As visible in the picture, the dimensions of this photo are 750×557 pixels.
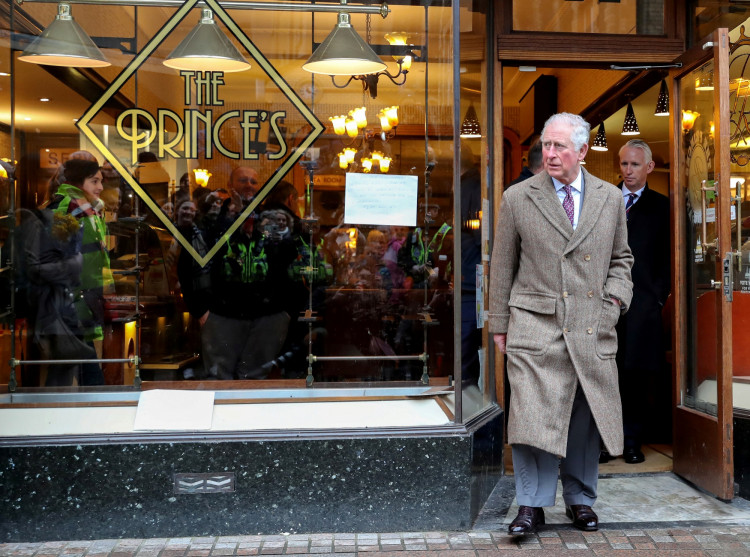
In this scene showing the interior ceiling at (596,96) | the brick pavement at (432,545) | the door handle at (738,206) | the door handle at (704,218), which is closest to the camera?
the brick pavement at (432,545)

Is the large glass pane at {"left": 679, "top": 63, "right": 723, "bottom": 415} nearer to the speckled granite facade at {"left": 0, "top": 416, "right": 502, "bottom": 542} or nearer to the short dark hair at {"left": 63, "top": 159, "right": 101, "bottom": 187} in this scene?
the speckled granite facade at {"left": 0, "top": 416, "right": 502, "bottom": 542}

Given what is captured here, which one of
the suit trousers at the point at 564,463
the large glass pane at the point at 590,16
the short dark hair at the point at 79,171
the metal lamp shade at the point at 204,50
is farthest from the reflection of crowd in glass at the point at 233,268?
the large glass pane at the point at 590,16

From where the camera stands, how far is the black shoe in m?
5.52

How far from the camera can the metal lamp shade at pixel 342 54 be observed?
4.89 meters

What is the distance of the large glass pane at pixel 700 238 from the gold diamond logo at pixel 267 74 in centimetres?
216

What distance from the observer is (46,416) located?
428 cm

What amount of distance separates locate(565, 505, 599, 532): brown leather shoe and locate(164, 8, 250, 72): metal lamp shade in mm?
3035

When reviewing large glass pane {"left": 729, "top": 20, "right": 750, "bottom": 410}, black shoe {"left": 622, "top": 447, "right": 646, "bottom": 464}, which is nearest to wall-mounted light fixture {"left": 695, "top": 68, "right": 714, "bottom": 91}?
large glass pane {"left": 729, "top": 20, "right": 750, "bottom": 410}

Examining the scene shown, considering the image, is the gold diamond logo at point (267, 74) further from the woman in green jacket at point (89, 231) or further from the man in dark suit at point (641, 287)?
the man in dark suit at point (641, 287)

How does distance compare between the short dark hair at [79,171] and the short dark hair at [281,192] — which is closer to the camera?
the short dark hair at [79,171]

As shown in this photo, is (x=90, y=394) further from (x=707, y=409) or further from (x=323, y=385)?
(x=707, y=409)

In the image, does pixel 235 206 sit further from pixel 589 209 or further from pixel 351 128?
pixel 589 209

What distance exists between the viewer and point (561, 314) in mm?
3920

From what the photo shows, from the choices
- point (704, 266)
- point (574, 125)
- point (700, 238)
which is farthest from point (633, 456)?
point (574, 125)
